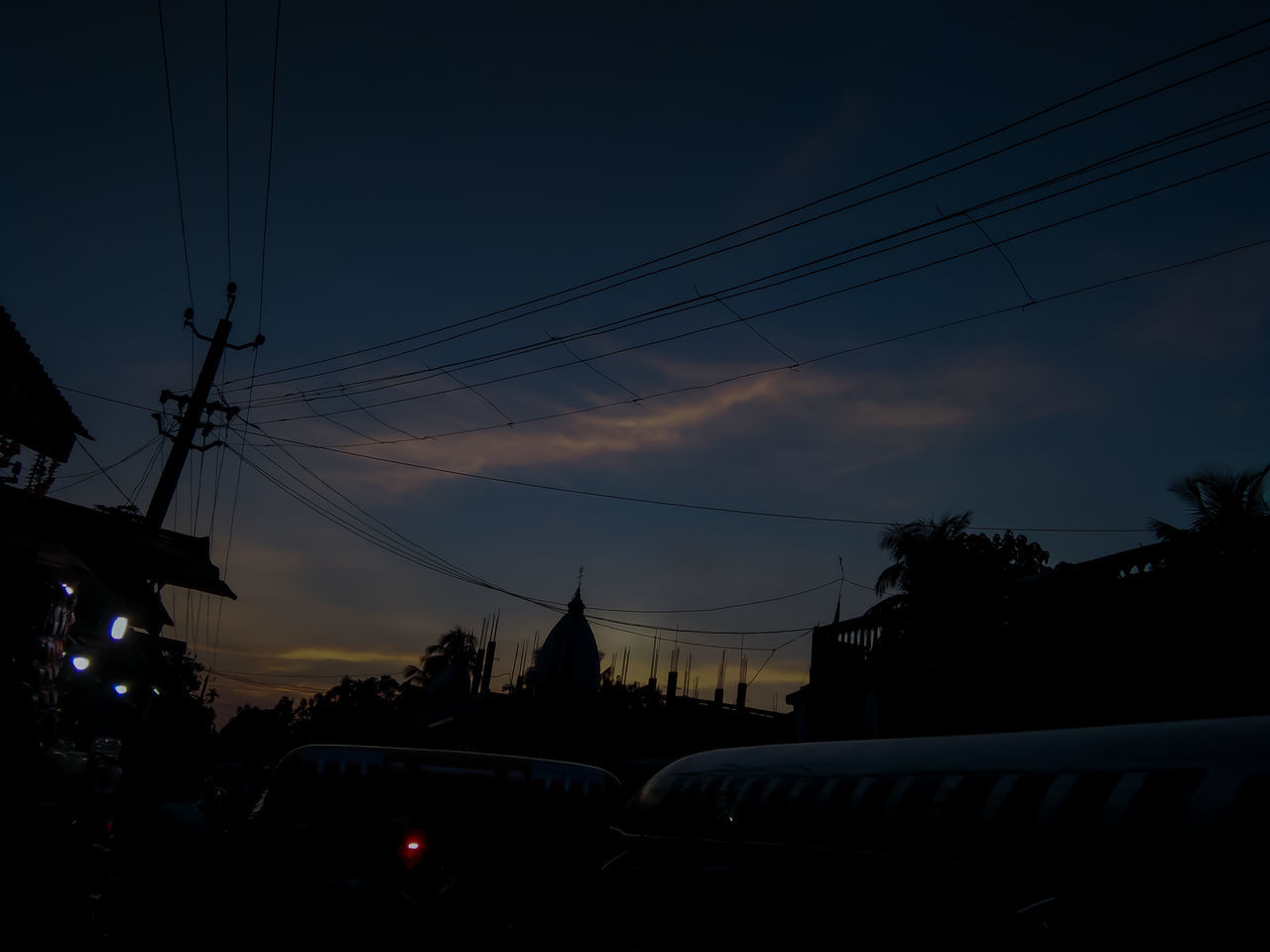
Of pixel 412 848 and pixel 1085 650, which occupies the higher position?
pixel 1085 650

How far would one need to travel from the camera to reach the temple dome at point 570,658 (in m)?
49.2

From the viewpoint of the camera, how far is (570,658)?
163 feet

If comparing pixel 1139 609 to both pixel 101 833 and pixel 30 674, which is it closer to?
pixel 30 674

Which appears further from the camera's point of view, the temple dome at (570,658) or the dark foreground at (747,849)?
the temple dome at (570,658)

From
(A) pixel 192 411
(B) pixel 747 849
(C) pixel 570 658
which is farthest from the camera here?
(C) pixel 570 658

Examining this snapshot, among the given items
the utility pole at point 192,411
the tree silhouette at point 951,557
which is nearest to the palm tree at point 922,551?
the tree silhouette at point 951,557

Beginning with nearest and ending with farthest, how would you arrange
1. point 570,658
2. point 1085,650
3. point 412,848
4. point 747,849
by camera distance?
point 747,849 < point 412,848 < point 1085,650 < point 570,658

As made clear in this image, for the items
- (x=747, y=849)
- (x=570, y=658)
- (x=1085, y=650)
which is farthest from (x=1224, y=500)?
(x=570, y=658)

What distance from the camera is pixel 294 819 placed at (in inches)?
294

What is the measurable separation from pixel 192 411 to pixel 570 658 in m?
33.1

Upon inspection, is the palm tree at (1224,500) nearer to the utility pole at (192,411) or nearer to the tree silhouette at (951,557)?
the tree silhouette at (951,557)

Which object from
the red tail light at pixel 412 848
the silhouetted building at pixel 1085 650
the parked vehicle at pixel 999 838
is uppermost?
the silhouetted building at pixel 1085 650

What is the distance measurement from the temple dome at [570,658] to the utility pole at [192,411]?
98.9 ft

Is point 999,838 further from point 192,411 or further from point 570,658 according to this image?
point 570,658
